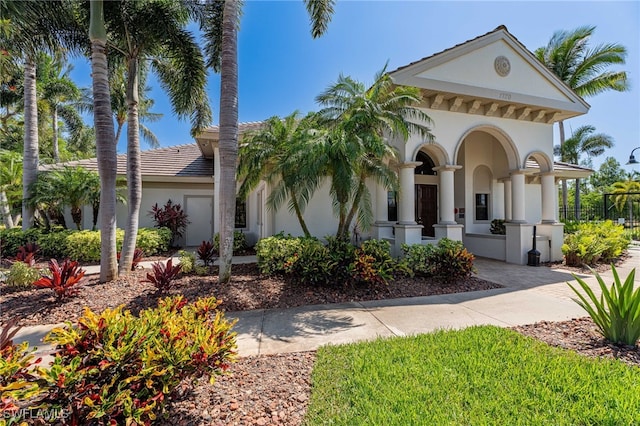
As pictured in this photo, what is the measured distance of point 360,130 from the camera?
7199 mm

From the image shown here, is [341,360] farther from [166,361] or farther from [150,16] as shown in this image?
[150,16]

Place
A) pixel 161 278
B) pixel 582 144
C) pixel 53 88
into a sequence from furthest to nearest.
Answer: pixel 582 144
pixel 53 88
pixel 161 278

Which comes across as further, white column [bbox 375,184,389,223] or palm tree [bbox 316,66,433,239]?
white column [bbox 375,184,389,223]

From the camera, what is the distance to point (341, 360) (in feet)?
12.2

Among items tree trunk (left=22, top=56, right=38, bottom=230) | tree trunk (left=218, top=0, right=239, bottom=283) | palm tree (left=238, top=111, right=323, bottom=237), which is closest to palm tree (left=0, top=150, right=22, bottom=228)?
tree trunk (left=22, top=56, right=38, bottom=230)

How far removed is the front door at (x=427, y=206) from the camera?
13.4m

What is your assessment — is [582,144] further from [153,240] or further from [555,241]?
[153,240]

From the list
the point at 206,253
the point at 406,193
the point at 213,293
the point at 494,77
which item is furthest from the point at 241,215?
the point at 494,77

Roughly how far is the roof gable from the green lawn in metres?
7.71

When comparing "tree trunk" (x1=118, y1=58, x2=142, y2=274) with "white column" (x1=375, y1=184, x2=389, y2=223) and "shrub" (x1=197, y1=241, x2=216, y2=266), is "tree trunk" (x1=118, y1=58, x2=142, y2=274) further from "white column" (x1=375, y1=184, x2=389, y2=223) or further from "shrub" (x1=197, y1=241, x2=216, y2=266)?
"white column" (x1=375, y1=184, x2=389, y2=223)

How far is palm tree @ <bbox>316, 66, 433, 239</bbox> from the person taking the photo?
6781mm

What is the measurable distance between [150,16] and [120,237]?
25.2ft

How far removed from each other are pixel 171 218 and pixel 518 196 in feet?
51.4

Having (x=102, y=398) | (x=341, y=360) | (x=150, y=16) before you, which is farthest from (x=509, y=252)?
(x=150, y=16)
